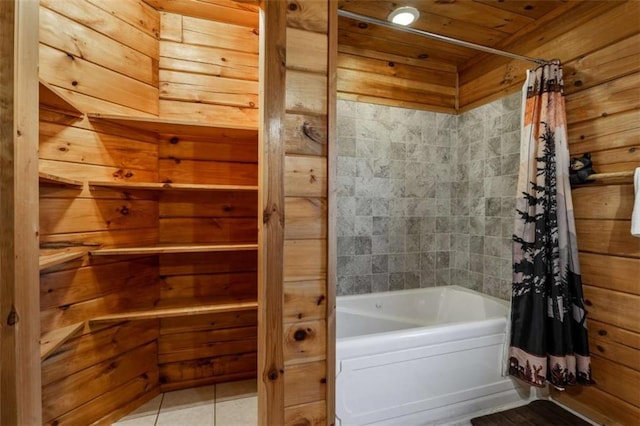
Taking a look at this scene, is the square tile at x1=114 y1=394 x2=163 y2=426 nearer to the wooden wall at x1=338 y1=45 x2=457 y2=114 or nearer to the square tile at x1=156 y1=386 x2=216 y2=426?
the square tile at x1=156 y1=386 x2=216 y2=426

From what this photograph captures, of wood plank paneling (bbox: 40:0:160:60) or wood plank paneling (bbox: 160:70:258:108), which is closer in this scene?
wood plank paneling (bbox: 40:0:160:60)

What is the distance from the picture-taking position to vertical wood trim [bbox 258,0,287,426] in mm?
1098

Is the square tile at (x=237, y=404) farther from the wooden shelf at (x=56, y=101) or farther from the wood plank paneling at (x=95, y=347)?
the wooden shelf at (x=56, y=101)

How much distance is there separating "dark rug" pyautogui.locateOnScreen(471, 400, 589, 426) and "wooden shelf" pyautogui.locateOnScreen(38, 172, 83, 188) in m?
2.50

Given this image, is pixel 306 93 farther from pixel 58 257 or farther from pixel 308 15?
pixel 58 257

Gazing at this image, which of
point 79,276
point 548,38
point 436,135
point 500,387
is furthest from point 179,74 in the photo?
point 500,387

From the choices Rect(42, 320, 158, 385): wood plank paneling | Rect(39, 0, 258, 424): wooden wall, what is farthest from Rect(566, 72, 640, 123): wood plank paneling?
Rect(42, 320, 158, 385): wood plank paneling

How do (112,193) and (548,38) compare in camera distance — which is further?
(548,38)

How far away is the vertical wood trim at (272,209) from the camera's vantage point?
3.60ft

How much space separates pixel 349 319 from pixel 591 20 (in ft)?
8.06

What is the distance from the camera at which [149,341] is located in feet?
6.64

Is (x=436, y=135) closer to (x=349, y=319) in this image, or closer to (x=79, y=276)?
(x=349, y=319)

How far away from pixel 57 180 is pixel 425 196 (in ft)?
8.05

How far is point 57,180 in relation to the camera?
137 cm
